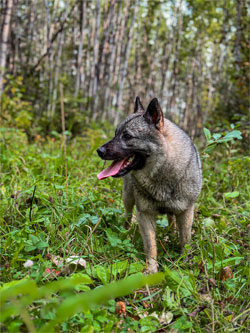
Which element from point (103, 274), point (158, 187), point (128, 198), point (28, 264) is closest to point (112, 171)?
point (158, 187)

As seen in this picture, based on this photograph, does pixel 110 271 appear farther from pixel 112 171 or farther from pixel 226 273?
pixel 112 171

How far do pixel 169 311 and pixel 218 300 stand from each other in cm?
33

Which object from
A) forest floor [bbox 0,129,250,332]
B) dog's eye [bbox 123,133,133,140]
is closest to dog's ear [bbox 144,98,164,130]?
dog's eye [bbox 123,133,133,140]

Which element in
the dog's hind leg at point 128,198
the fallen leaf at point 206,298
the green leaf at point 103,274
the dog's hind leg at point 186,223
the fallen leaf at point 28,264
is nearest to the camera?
the fallen leaf at point 28,264

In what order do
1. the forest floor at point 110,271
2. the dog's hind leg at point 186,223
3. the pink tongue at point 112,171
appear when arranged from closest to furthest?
the forest floor at point 110,271, the pink tongue at point 112,171, the dog's hind leg at point 186,223

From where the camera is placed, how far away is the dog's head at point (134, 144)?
3.05 meters

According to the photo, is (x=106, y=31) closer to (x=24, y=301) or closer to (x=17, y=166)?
(x=17, y=166)

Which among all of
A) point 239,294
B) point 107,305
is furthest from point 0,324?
point 239,294

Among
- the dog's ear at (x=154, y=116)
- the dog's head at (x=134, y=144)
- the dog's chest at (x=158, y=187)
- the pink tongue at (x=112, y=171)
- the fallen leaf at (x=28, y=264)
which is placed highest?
the dog's ear at (x=154, y=116)

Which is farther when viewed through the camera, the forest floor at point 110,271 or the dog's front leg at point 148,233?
the dog's front leg at point 148,233

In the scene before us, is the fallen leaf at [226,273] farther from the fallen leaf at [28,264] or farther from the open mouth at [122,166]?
the fallen leaf at [28,264]

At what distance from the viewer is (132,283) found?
112cm

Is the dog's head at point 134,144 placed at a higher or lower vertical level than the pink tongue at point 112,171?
higher

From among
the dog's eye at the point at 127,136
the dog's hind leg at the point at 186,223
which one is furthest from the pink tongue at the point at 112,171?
the dog's hind leg at the point at 186,223
